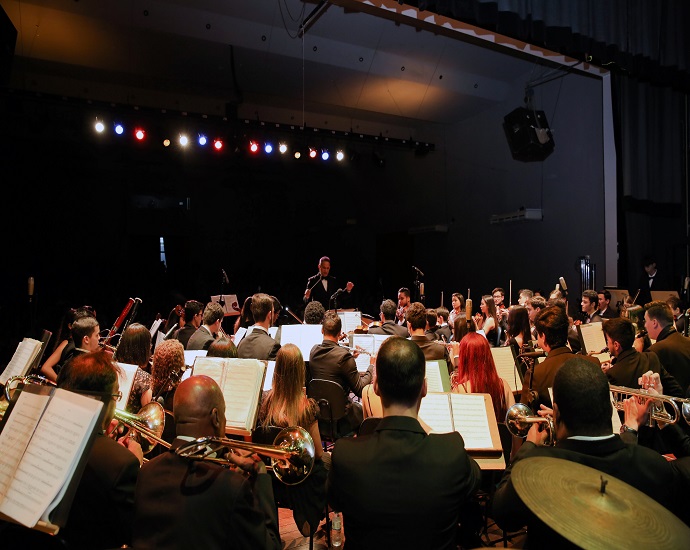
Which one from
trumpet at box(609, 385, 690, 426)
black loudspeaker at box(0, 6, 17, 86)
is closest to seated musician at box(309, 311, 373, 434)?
trumpet at box(609, 385, 690, 426)

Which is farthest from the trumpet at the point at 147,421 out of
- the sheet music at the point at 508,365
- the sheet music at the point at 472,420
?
the sheet music at the point at 508,365

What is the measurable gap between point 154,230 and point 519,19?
10238 millimetres

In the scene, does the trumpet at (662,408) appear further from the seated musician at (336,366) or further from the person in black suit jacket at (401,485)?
the seated musician at (336,366)

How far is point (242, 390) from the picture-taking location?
323 cm

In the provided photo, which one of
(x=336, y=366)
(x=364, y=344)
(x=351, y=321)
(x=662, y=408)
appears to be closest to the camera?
(x=662, y=408)

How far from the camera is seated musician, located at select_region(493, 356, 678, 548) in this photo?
75.0 inches

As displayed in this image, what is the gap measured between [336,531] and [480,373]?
1472mm

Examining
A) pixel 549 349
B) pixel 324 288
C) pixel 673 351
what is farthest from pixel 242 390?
pixel 324 288

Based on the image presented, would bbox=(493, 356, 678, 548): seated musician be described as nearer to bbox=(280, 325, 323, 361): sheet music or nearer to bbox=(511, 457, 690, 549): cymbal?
bbox=(511, 457, 690, 549): cymbal

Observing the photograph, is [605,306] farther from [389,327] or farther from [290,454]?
[290,454]

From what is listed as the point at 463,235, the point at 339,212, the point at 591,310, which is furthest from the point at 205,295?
the point at 591,310

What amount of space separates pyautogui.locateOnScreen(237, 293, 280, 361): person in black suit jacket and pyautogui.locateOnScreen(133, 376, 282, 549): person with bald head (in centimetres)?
290

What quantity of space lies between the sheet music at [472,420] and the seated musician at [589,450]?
0.67 m

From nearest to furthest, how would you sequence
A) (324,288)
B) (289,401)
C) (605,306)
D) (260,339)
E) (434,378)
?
(289,401), (434,378), (260,339), (605,306), (324,288)
